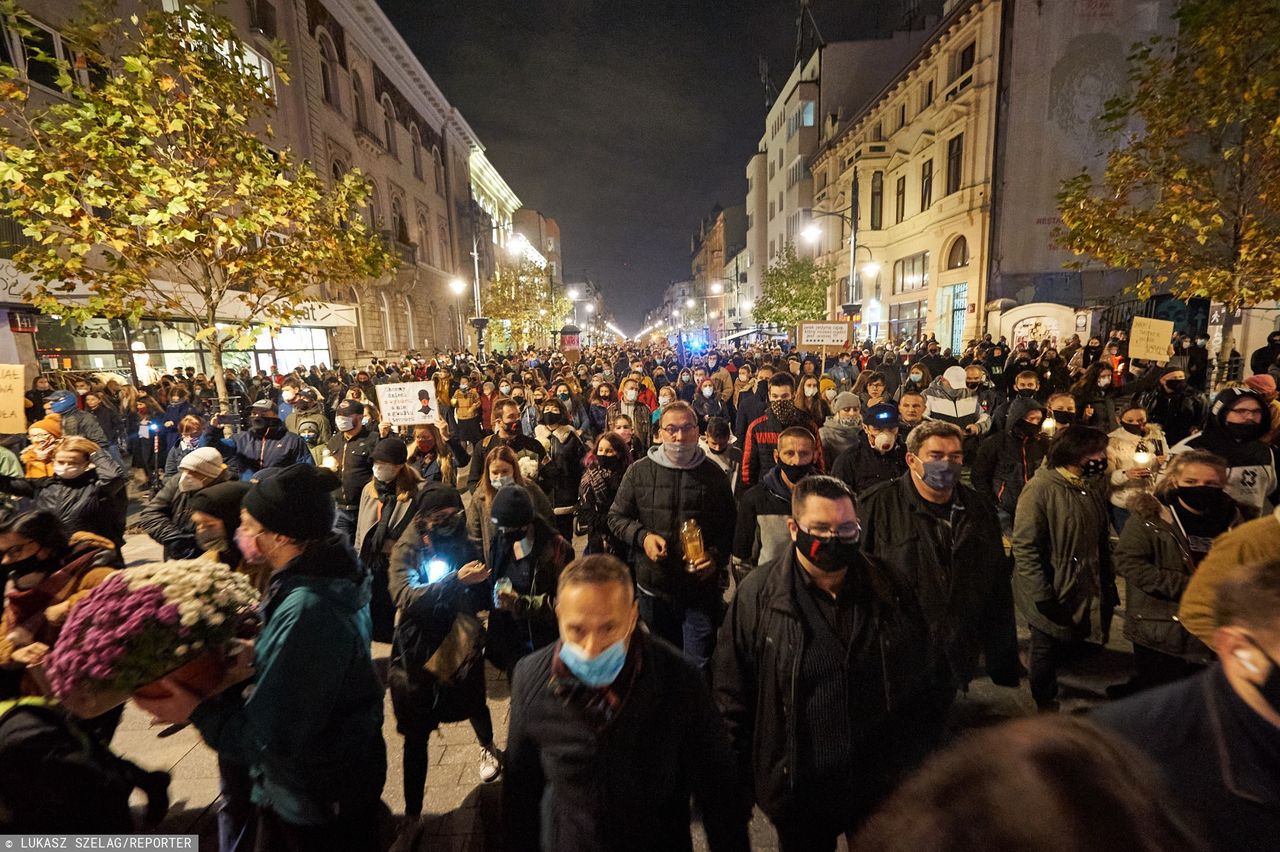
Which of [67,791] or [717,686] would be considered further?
[717,686]

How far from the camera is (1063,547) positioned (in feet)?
11.5

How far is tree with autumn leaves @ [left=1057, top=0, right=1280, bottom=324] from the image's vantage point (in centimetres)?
852

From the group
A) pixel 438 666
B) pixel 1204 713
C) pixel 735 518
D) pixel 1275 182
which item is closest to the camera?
pixel 1204 713

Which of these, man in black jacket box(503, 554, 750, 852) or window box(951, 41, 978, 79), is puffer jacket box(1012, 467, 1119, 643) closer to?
man in black jacket box(503, 554, 750, 852)

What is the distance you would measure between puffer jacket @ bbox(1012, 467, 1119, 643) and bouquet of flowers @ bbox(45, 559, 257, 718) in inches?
163

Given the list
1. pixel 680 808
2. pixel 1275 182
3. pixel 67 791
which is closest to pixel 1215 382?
pixel 1275 182

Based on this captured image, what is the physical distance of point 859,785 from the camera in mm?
2250

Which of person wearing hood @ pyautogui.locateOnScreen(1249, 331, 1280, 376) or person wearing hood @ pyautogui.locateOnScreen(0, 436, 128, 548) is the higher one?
person wearing hood @ pyautogui.locateOnScreen(1249, 331, 1280, 376)

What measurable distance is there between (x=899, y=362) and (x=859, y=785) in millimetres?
15969

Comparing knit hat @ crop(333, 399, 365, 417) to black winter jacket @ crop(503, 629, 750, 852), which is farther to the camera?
knit hat @ crop(333, 399, 365, 417)

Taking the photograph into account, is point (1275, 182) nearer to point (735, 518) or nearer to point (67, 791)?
point (735, 518)

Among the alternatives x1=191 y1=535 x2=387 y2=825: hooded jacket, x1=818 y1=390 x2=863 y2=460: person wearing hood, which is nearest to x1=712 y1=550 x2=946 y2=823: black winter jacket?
x1=191 y1=535 x2=387 y2=825: hooded jacket

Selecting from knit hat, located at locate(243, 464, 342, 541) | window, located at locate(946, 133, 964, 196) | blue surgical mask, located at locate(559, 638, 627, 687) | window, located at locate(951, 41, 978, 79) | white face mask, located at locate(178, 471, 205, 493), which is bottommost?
blue surgical mask, located at locate(559, 638, 627, 687)

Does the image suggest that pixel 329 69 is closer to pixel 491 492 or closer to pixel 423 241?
pixel 423 241
